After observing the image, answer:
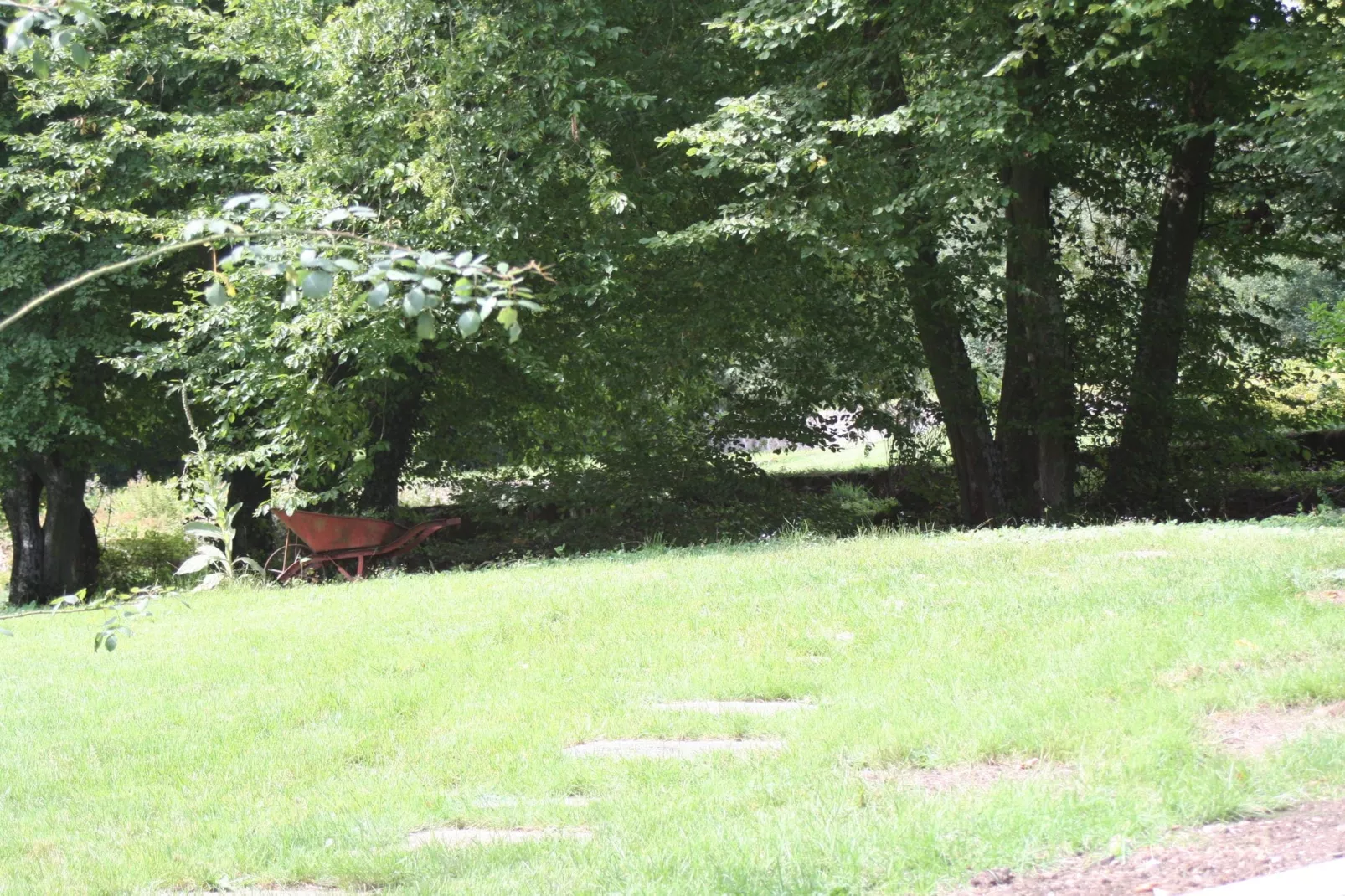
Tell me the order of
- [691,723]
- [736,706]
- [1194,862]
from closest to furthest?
[1194,862] < [691,723] < [736,706]

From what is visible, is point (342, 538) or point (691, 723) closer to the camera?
point (691, 723)

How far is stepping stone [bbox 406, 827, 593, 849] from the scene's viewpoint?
14.2ft

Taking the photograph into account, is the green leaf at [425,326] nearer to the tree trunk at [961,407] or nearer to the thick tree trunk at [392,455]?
the tree trunk at [961,407]

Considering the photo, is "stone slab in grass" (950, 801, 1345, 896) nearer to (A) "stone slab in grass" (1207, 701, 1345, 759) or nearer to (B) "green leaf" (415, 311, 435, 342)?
(A) "stone slab in grass" (1207, 701, 1345, 759)

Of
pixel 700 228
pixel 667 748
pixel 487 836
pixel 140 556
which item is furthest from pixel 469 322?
pixel 140 556

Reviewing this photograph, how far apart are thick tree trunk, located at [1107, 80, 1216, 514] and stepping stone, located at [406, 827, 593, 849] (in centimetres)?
1307

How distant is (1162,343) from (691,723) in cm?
1223

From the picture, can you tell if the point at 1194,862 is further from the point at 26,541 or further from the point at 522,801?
the point at 26,541

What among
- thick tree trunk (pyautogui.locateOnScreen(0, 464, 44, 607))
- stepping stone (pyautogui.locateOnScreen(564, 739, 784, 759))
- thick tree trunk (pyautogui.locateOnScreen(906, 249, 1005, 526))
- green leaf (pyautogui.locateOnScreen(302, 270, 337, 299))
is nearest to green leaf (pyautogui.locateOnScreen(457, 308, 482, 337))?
green leaf (pyautogui.locateOnScreen(302, 270, 337, 299))

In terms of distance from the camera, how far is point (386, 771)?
5.38 m

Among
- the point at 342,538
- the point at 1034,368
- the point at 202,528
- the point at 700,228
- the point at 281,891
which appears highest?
the point at 700,228

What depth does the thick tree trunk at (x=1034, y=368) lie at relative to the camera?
15.2m

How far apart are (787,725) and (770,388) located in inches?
464

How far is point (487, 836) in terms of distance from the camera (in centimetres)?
446
